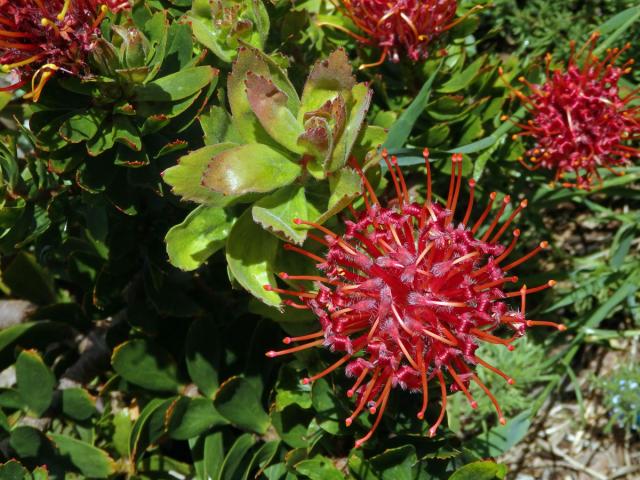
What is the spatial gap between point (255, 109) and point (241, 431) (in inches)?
32.2

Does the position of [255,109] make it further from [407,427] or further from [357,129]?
[407,427]

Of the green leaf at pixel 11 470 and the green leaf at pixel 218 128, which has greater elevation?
the green leaf at pixel 218 128

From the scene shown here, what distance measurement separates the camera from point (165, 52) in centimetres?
118

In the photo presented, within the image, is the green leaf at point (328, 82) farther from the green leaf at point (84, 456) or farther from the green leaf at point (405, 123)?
the green leaf at point (84, 456)

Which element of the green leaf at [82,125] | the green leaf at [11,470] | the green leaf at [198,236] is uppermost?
the green leaf at [82,125]

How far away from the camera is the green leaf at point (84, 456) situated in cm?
140

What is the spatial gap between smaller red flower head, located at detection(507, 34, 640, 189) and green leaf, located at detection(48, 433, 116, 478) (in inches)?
45.4

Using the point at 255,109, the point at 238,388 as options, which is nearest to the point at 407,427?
the point at 238,388

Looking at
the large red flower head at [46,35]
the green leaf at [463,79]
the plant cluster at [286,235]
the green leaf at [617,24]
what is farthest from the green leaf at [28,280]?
the green leaf at [617,24]

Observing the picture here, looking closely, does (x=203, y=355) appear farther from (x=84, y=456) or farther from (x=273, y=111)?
(x=273, y=111)

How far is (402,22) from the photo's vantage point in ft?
4.62

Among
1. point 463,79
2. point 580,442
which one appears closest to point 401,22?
point 463,79

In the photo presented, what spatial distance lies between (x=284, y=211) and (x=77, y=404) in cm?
72

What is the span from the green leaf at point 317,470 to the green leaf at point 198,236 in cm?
44
